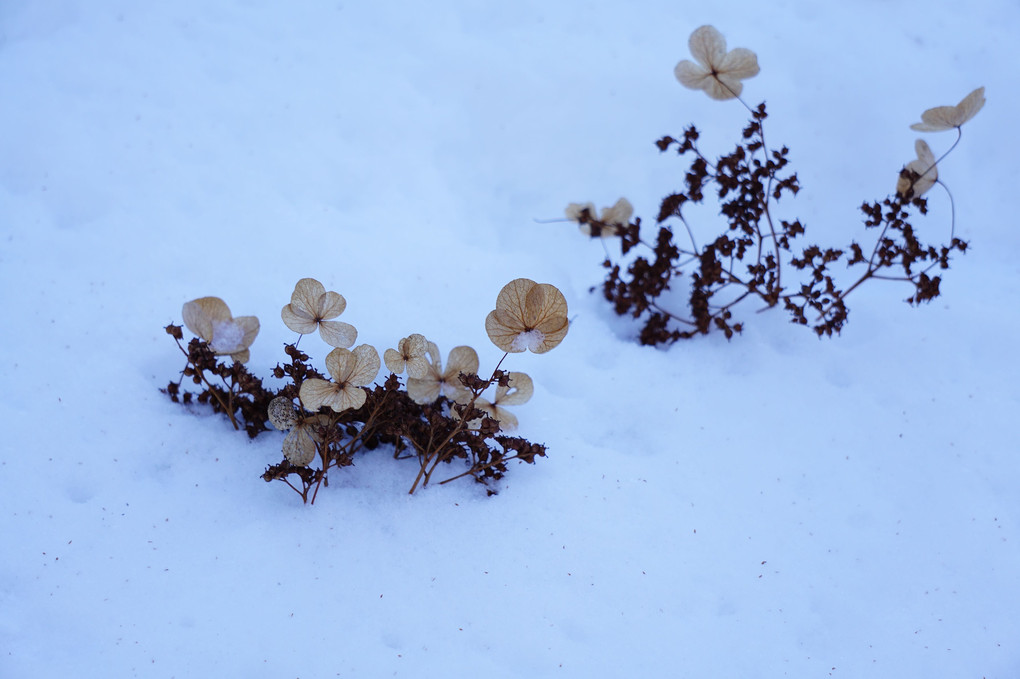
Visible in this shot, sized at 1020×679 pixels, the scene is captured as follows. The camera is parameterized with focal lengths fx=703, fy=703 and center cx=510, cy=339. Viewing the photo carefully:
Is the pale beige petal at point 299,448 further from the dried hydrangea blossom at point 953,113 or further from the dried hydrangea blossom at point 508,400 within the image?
the dried hydrangea blossom at point 953,113

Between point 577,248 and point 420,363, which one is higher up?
point 577,248

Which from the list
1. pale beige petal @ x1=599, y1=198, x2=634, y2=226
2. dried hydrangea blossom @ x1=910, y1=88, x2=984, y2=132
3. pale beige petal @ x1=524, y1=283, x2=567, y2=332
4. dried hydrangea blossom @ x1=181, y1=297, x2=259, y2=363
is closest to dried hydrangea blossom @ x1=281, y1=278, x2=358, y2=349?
dried hydrangea blossom @ x1=181, y1=297, x2=259, y2=363

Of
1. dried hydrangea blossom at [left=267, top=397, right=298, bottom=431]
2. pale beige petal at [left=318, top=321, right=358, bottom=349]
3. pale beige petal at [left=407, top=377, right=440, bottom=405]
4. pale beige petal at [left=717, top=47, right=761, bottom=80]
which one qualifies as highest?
pale beige petal at [left=717, top=47, right=761, bottom=80]

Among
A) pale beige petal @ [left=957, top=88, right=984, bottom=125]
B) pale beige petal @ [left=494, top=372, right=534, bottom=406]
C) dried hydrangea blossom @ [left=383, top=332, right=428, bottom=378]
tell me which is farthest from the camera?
pale beige petal @ [left=957, top=88, right=984, bottom=125]

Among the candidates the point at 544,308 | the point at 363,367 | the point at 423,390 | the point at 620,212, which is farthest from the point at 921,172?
the point at 363,367

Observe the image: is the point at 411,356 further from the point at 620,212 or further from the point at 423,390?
the point at 620,212

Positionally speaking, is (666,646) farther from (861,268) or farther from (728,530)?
(861,268)

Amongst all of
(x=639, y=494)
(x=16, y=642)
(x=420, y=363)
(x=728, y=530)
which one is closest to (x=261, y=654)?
(x=16, y=642)

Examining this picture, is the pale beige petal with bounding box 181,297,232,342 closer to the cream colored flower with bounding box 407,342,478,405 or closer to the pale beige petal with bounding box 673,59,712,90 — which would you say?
the cream colored flower with bounding box 407,342,478,405
